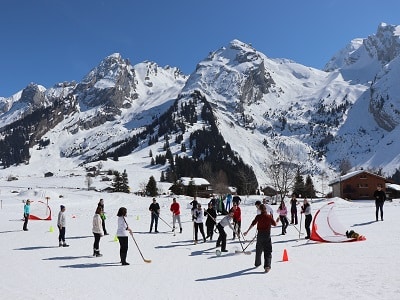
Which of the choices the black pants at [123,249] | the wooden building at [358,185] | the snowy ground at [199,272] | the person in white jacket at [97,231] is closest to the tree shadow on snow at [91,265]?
the snowy ground at [199,272]

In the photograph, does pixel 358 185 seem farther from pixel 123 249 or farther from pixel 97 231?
pixel 123 249

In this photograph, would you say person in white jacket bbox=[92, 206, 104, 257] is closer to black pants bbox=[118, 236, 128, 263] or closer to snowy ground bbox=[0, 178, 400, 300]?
snowy ground bbox=[0, 178, 400, 300]

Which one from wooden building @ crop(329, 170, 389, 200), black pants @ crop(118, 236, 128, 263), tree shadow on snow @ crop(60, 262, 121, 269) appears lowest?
tree shadow on snow @ crop(60, 262, 121, 269)

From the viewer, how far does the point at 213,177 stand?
148625 millimetres

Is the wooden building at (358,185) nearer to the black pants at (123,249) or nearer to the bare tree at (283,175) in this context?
the bare tree at (283,175)

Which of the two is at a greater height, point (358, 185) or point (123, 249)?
point (358, 185)

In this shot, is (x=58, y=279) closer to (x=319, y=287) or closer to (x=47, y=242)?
(x=319, y=287)

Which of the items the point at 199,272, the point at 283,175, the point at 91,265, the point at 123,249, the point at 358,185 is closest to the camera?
the point at 199,272

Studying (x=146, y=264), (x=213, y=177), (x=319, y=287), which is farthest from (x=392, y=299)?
(x=213, y=177)

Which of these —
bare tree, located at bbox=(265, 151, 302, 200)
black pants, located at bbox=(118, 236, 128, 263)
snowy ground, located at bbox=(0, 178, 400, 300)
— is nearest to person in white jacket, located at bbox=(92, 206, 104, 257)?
snowy ground, located at bbox=(0, 178, 400, 300)

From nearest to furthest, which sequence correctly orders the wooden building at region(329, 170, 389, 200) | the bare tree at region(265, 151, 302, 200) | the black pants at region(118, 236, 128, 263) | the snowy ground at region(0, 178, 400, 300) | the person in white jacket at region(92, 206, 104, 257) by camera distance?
the snowy ground at region(0, 178, 400, 300) → the black pants at region(118, 236, 128, 263) → the person in white jacket at region(92, 206, 104, 257) → the bare tree at region(265, 151, 302, 200) → the wooden building at region(329, 170, 389, 200)

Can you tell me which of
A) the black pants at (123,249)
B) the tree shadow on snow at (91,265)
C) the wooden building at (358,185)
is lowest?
the tree shadow on snow at (91,265)

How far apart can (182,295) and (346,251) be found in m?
7.86

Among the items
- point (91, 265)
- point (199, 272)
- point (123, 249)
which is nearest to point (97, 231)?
point (91, 265)
